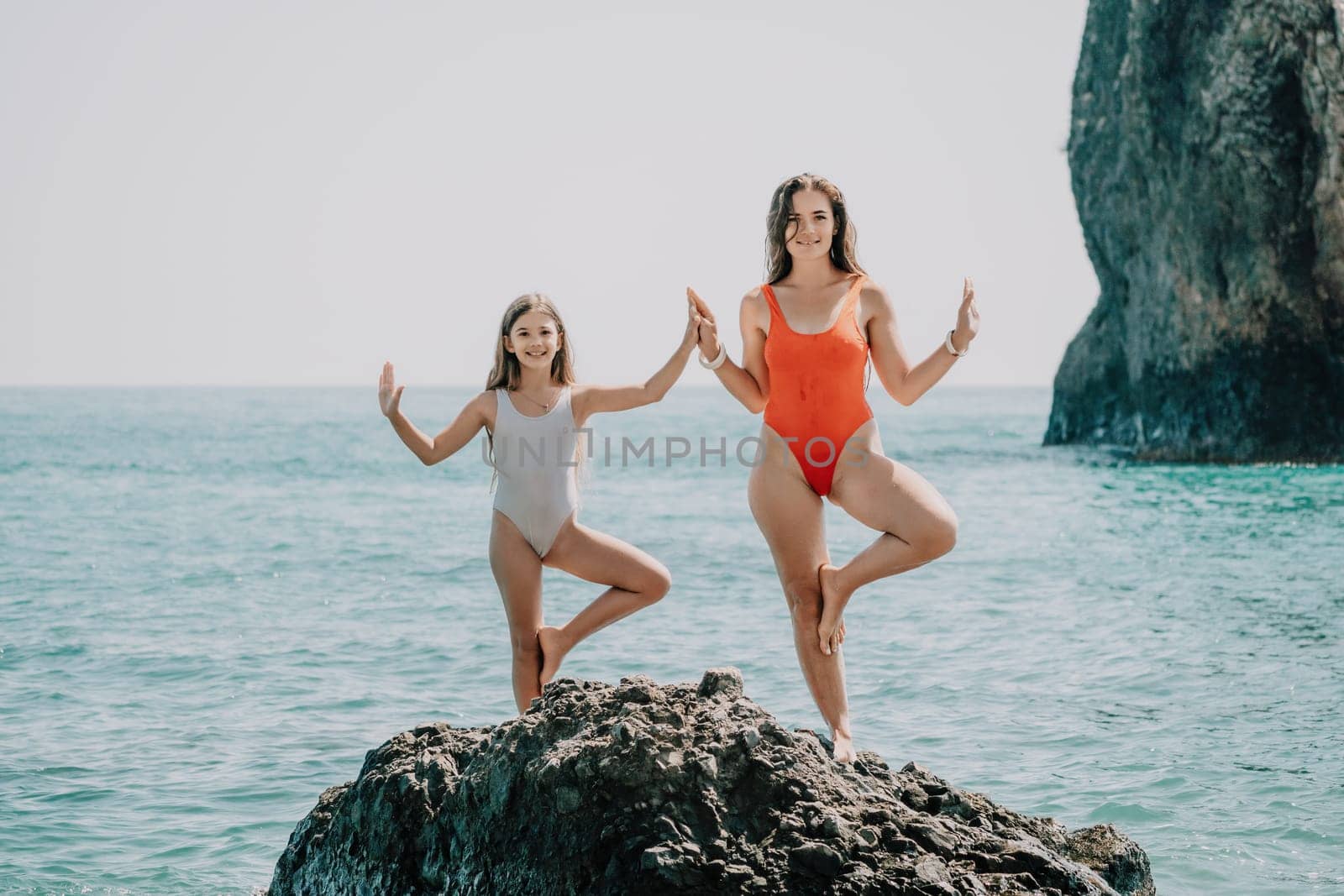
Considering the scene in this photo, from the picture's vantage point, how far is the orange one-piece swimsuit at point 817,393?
518 cm

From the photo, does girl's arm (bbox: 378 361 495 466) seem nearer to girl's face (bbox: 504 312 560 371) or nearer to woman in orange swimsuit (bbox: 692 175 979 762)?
girl's face (bbox: 504 312 560 371)

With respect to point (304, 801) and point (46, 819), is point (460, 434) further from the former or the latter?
point (46, 819)

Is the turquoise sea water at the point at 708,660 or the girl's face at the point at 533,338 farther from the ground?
the girl's face at the point at 533,338

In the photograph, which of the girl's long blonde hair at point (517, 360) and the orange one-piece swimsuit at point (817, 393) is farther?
the girl's long blonde hair at point (517, 360)

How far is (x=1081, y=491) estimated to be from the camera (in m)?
27.1

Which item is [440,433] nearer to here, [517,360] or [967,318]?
[517,360]

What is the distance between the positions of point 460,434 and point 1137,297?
104ft

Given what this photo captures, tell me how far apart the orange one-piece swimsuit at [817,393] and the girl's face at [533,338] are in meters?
0.94

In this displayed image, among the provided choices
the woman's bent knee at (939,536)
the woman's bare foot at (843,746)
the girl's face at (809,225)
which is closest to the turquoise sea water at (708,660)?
the woman's bare foot at (843,746)

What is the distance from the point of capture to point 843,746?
4.89m

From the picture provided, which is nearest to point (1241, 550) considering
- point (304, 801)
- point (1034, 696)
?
point (1034, 696)

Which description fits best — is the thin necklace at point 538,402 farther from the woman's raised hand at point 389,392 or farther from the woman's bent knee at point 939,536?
the woman's bent knee at point 939,536

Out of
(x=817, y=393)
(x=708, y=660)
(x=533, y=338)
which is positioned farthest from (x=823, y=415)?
(x=708, y=660)

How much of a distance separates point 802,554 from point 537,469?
→ 3.83 feet
